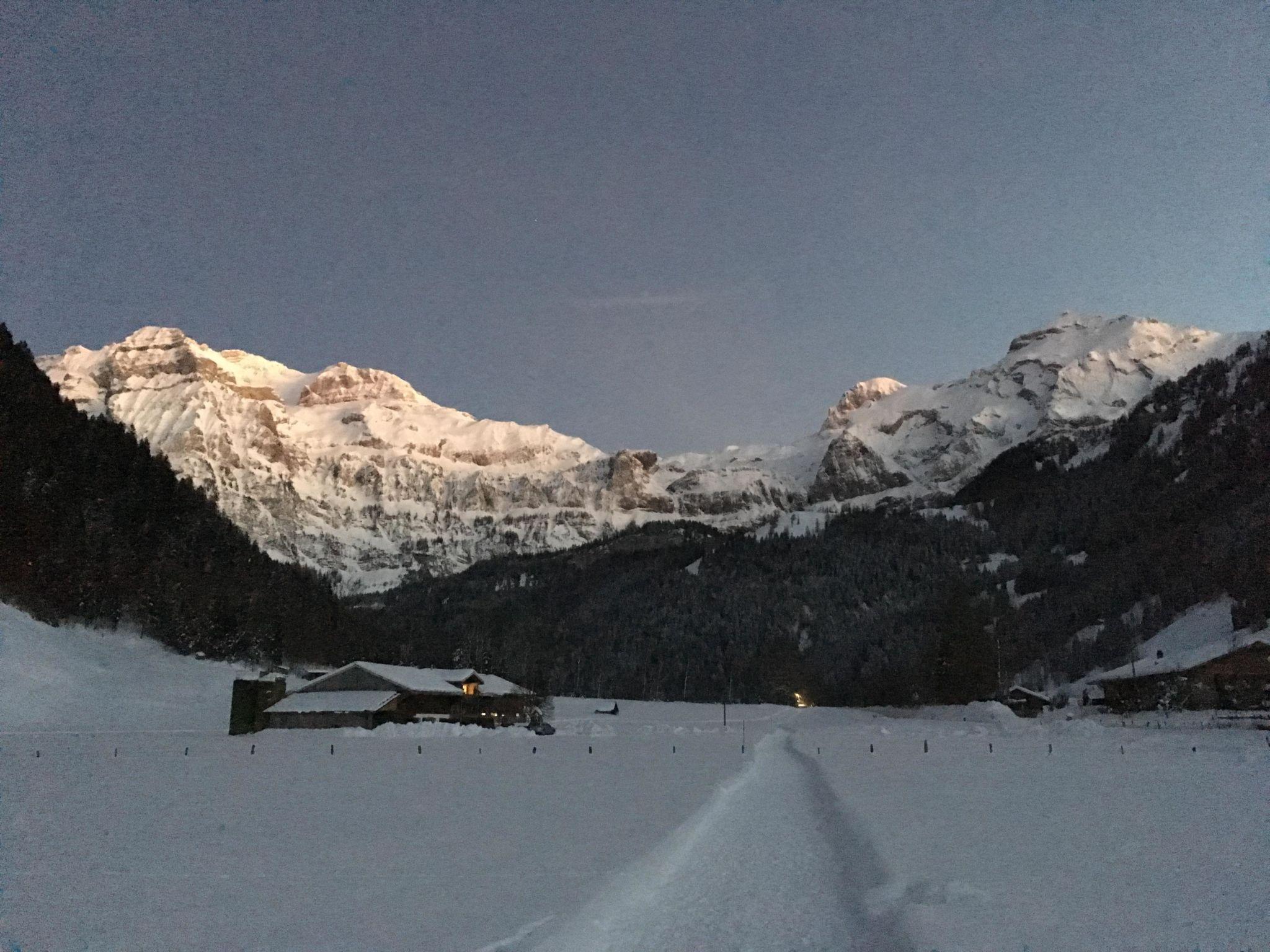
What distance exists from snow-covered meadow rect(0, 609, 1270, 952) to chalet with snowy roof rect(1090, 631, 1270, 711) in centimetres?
3446

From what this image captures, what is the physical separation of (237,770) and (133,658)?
4952cm

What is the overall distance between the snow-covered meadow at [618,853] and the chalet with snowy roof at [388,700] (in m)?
28.7

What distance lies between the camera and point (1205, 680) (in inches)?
2800

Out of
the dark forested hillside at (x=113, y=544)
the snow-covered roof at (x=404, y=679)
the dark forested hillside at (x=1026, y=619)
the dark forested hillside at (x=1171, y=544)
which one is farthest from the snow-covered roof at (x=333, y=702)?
the dark forested hillside at (x=1171, y=544)

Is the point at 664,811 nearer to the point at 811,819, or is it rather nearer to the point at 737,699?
the point at 811,819

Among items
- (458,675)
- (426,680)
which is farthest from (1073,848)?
(458,675)

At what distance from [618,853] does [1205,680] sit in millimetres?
73079

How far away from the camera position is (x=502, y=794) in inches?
990

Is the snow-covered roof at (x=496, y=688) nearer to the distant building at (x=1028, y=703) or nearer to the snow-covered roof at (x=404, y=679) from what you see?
the snow-covered roof at (x=404, y=679)

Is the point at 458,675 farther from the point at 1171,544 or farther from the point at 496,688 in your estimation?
the point at 1171,544

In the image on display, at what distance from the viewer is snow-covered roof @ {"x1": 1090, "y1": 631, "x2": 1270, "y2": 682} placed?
68812 millimetres

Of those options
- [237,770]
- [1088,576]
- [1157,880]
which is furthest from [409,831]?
[1088,576]

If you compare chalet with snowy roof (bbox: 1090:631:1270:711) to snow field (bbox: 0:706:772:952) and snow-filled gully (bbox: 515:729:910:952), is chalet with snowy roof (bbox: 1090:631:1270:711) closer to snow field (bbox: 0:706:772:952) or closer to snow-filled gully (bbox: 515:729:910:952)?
snow field (bbox: 0:706:772:952)

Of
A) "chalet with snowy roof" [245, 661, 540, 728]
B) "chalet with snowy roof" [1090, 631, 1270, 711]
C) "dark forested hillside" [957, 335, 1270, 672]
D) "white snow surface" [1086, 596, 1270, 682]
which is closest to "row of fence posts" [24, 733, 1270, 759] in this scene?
"chalet with snowy roof" [245, 661, 540, 728]
